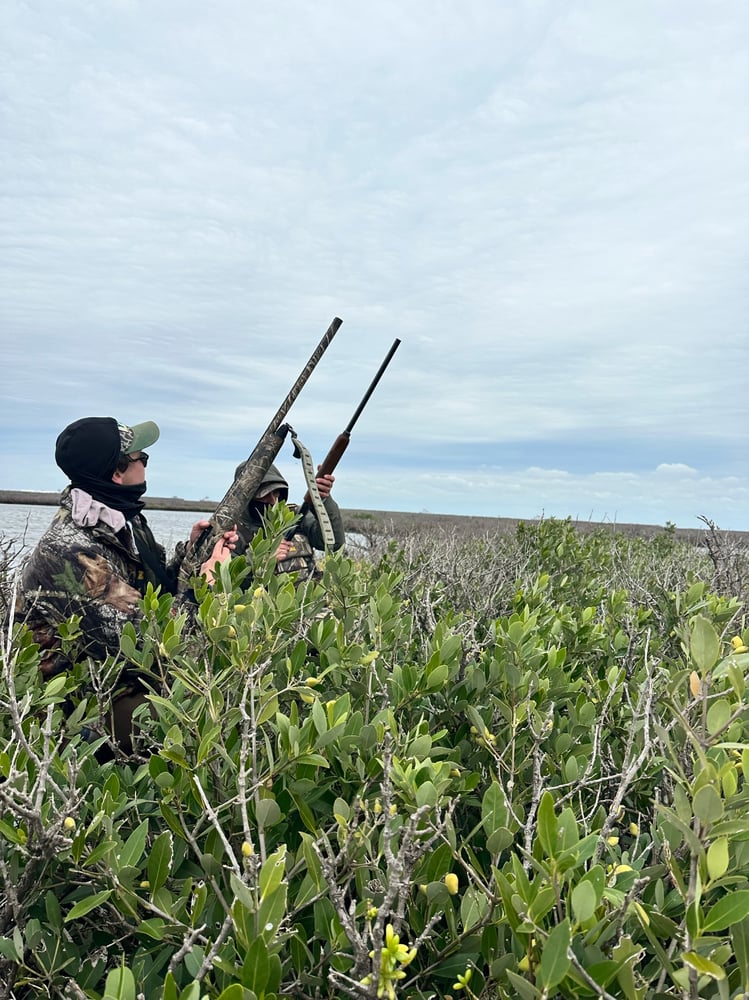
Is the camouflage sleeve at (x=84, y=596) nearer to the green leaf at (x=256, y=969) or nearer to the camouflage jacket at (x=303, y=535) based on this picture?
the camouflage jacket at (x=303, y=535)

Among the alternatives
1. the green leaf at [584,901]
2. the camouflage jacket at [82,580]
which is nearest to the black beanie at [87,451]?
the camouflage jacket at [82,580]

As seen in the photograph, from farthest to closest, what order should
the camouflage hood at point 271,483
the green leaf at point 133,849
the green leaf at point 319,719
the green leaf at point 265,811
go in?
the camouflage hood at point 271,483
the green leaf at point 319,719
the green leaf at point 133,849
the green leaf at point 265,811

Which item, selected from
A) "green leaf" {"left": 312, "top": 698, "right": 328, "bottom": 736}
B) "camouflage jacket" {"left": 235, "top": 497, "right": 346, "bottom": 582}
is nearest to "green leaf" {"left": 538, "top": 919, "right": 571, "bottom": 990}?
"green leaf" {"left": 312, "top": 698, "right": 328, "bottom": 736}

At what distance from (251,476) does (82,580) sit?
180 cm

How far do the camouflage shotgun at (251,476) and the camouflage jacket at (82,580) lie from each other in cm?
53

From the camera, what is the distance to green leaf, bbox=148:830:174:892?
126cm

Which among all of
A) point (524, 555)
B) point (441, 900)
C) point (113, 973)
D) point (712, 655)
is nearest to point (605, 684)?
point (712, 655)

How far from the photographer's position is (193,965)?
1.15 meters

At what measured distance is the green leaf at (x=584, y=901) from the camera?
1.00 meters

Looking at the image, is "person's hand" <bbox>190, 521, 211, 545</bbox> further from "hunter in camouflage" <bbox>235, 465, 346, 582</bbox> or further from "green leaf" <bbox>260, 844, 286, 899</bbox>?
"green leaf" <bbox>260, 844, 286, 899</bbox>

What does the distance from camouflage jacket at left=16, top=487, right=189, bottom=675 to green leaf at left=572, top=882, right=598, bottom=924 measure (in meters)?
2.96

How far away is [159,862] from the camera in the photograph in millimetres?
1271

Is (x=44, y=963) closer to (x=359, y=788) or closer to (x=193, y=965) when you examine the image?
(x=193, y=965)

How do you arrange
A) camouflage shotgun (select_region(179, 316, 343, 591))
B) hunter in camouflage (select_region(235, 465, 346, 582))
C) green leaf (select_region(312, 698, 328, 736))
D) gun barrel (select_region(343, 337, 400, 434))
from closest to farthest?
1. green leaf (select_region(312, 698, 328, 736))
2. camouflage shotgun (select_region(179, 316, 343, 591))
3. hunter in camouflage (select_region(235, 465, 346, 582))
4. gun barrel (select_region(343, 337, 400, 434))
